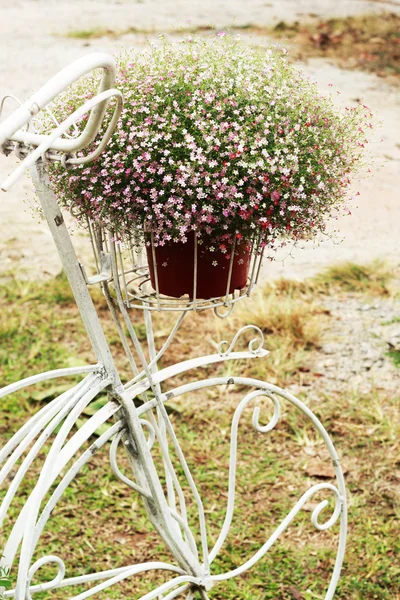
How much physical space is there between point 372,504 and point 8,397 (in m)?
1.43

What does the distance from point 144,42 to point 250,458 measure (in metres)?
4.67

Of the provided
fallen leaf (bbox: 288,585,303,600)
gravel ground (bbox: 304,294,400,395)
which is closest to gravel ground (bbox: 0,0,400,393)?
gravel ground (bbox: 304,294,400,395)

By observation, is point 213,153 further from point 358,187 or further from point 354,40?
point 354,40

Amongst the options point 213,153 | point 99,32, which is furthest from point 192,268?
point 99,32

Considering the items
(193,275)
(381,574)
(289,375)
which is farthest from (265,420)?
(193,275)

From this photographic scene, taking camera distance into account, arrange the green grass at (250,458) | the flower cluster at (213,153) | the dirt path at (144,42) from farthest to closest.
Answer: the dirt path at (144,42) → the green grass at (250,458) → the flower cluster at (213,153)

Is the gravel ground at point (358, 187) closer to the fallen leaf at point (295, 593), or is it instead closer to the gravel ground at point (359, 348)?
the gravel ground at point (359, 348)

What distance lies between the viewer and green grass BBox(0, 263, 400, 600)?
2.39m

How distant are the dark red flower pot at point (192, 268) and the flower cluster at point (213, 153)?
41 mm

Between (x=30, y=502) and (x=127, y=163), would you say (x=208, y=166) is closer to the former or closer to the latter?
(x=127, y=163)

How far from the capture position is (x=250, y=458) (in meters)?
2.86

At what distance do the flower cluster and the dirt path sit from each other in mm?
678

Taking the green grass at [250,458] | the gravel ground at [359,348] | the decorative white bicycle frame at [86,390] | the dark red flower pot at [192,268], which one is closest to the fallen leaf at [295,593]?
the green grass at [250,458]

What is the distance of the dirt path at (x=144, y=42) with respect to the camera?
4.24m
